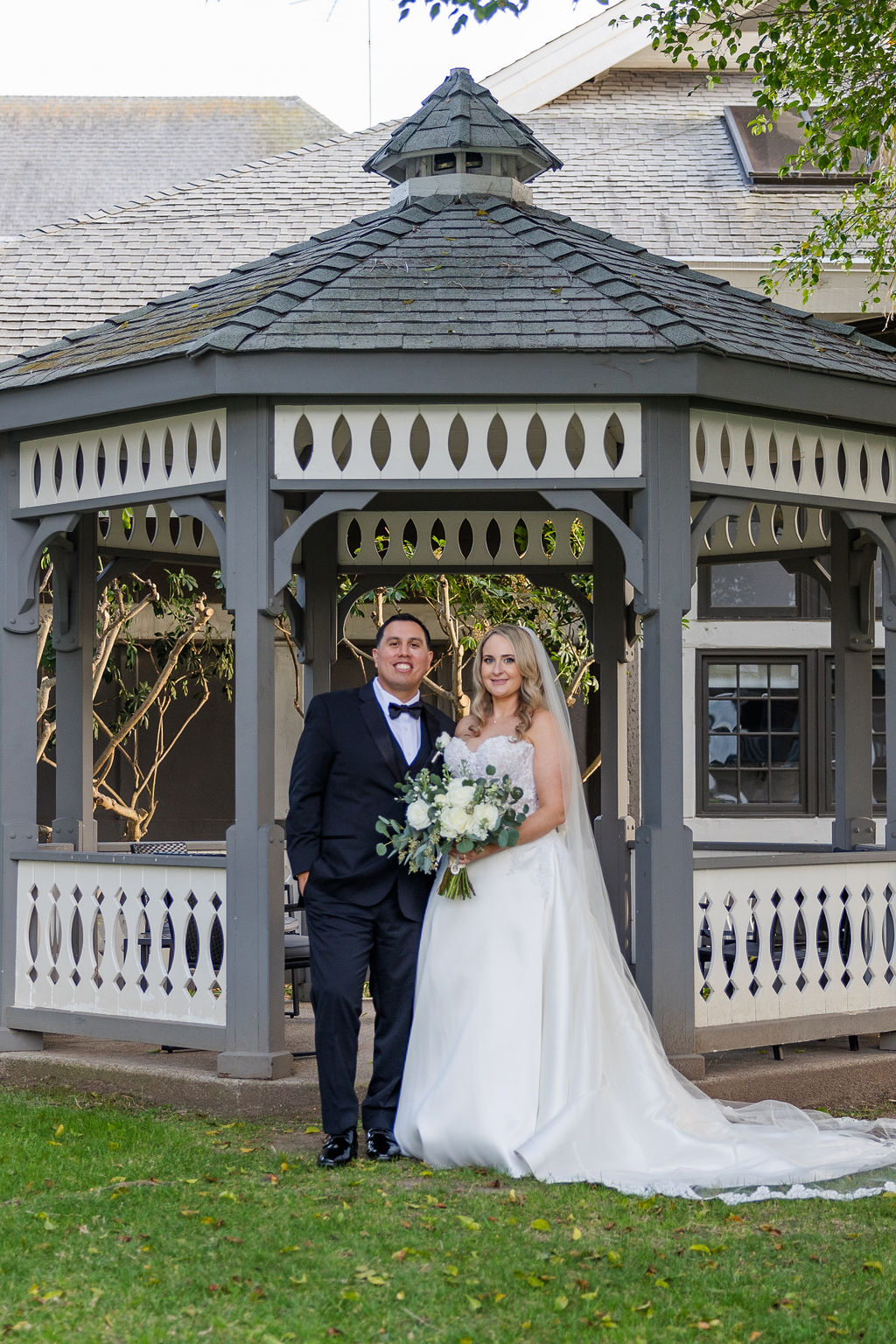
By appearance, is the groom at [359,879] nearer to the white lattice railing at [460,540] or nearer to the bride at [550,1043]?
the bride at [550,1043]

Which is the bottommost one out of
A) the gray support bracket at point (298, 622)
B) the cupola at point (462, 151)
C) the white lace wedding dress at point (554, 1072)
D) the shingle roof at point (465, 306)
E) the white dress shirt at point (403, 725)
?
the white lace wedding dress at point (554, 1072)

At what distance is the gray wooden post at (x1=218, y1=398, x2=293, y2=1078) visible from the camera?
6.95 m

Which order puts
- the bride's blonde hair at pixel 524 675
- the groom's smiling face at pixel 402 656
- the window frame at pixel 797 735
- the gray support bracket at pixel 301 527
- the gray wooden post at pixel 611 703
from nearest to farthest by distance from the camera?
the groom's smiling face at pixel 402 656 → the bride's blonde hair at pixel 524 675 → the gray support bracket at pixel 301 527 → the gray wooden post at pixel 611 703 → the window frame at pixel 797 735

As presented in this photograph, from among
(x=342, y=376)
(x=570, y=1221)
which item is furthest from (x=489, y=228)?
(x=570, y=1221)

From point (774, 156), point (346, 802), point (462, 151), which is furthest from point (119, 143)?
point (346, 802)

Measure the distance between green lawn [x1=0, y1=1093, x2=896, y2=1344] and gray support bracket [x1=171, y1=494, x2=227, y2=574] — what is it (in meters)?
2.72

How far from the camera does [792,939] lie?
7562 mm

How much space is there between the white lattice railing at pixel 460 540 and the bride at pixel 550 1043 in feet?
12.2

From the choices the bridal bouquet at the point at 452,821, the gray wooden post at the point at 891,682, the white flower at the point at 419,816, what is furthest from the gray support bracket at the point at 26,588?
the gray wooden post at the point at 891,682

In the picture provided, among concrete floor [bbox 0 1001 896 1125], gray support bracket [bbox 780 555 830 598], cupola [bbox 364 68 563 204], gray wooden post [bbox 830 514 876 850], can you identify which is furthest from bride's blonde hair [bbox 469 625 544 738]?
gray support bracket [bbox 780 555 830 598]

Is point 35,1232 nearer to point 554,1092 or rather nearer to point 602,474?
point 554,1092

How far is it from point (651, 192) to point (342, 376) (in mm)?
8667

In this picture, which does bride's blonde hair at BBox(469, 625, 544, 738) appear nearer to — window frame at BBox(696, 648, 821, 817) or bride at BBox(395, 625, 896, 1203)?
bride at BBox(395, 625, 896, 1203)

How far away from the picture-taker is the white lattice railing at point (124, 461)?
7289 mm
